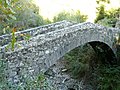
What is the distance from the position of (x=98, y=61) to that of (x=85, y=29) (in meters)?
3.17

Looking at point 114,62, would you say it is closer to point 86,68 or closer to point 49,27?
point 86,68

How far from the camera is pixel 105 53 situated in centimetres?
1191

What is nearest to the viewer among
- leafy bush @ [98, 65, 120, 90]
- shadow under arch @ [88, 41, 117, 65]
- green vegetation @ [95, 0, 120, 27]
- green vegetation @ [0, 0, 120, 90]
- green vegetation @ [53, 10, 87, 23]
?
leafy bush @ [98, 65, 120, 90]

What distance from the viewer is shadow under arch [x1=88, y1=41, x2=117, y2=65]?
36.7ft

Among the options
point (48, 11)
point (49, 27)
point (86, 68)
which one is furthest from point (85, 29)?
point (48, 11)

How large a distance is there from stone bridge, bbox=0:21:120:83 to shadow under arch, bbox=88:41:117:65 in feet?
1.34

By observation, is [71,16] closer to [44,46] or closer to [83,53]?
[83,53]

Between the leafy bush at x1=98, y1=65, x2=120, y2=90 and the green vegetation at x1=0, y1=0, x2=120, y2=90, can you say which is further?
the green vegetation at x1=0, y1=0, x2=120, y2=90

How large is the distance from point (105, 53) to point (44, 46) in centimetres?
599

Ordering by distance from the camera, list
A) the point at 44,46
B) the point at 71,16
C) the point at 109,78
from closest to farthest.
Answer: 1. the point at 44,46
2. the point at 109,78
3. the point at 71,16

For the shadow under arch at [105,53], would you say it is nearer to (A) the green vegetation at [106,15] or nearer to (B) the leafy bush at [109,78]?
(B) the leafy bush at [109,78]

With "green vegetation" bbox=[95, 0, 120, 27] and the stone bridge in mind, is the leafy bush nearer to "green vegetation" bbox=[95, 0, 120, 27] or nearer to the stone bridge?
the stone bridge

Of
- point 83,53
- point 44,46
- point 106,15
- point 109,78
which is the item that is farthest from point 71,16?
point 44,46

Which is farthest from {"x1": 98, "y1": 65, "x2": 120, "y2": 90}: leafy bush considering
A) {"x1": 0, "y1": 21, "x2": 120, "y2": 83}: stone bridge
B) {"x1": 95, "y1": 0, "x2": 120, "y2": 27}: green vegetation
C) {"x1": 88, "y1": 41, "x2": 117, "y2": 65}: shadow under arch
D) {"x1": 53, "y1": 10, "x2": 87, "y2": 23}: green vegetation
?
{"x1": 53, "y1": 10, "x2": 87, "y2": 23}: green vegetation
